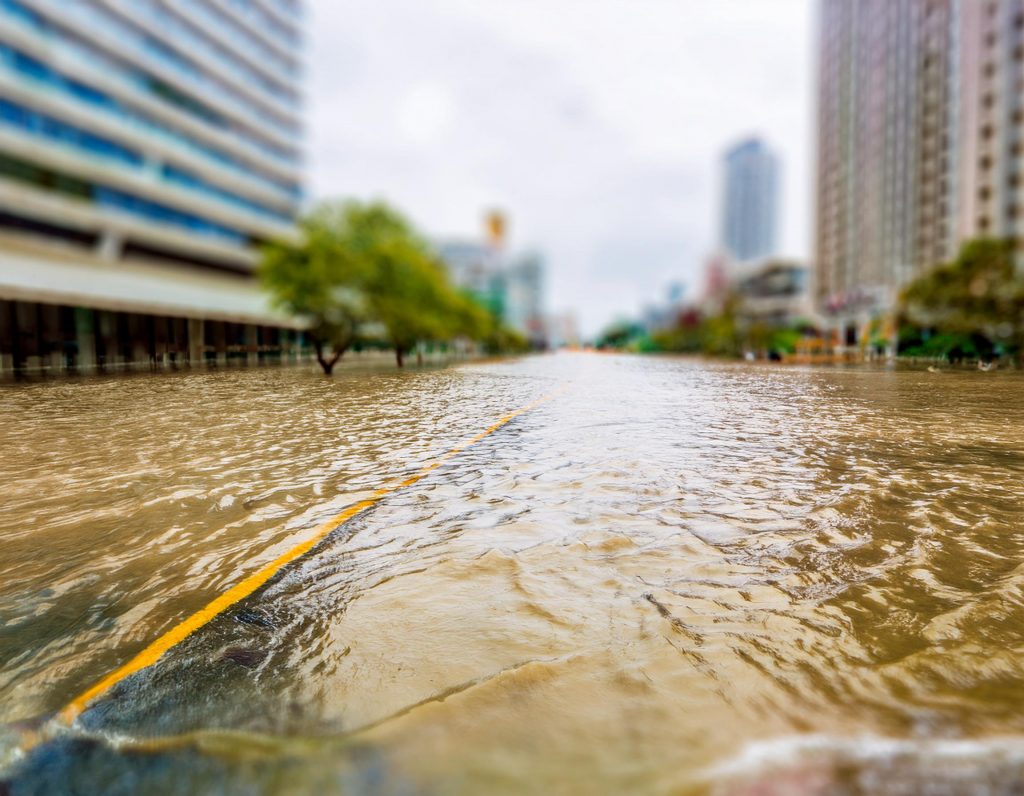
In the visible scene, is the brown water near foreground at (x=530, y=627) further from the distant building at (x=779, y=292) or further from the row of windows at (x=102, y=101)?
the distant building at (x=779, y=292)

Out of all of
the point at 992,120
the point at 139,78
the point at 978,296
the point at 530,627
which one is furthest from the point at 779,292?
the point at 530,627

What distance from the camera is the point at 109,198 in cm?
4162

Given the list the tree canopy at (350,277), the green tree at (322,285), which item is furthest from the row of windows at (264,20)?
the green tree at (322,285)

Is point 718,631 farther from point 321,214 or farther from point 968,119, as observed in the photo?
point 968,119

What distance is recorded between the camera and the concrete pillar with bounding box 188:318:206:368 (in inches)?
1639

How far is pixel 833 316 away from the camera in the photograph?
91.2 m

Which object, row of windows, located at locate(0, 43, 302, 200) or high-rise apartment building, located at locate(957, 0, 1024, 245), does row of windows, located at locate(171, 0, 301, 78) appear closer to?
row of windows, located at locate(0, 43, 302, 200)

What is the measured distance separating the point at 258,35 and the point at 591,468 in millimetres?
64779

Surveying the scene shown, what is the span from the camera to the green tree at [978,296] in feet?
132

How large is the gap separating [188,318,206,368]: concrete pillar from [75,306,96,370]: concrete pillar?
7598 mm

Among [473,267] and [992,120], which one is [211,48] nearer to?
[992,120]

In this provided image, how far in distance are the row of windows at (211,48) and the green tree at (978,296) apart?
55499mm

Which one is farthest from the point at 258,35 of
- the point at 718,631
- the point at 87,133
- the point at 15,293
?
the point at 718,631

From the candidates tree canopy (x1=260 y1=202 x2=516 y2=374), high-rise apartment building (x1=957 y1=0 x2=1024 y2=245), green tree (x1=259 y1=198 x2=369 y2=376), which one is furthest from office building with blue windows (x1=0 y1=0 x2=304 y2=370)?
high-rise apartment building (x1=957 y1=0 x2=1024 y2=245)
